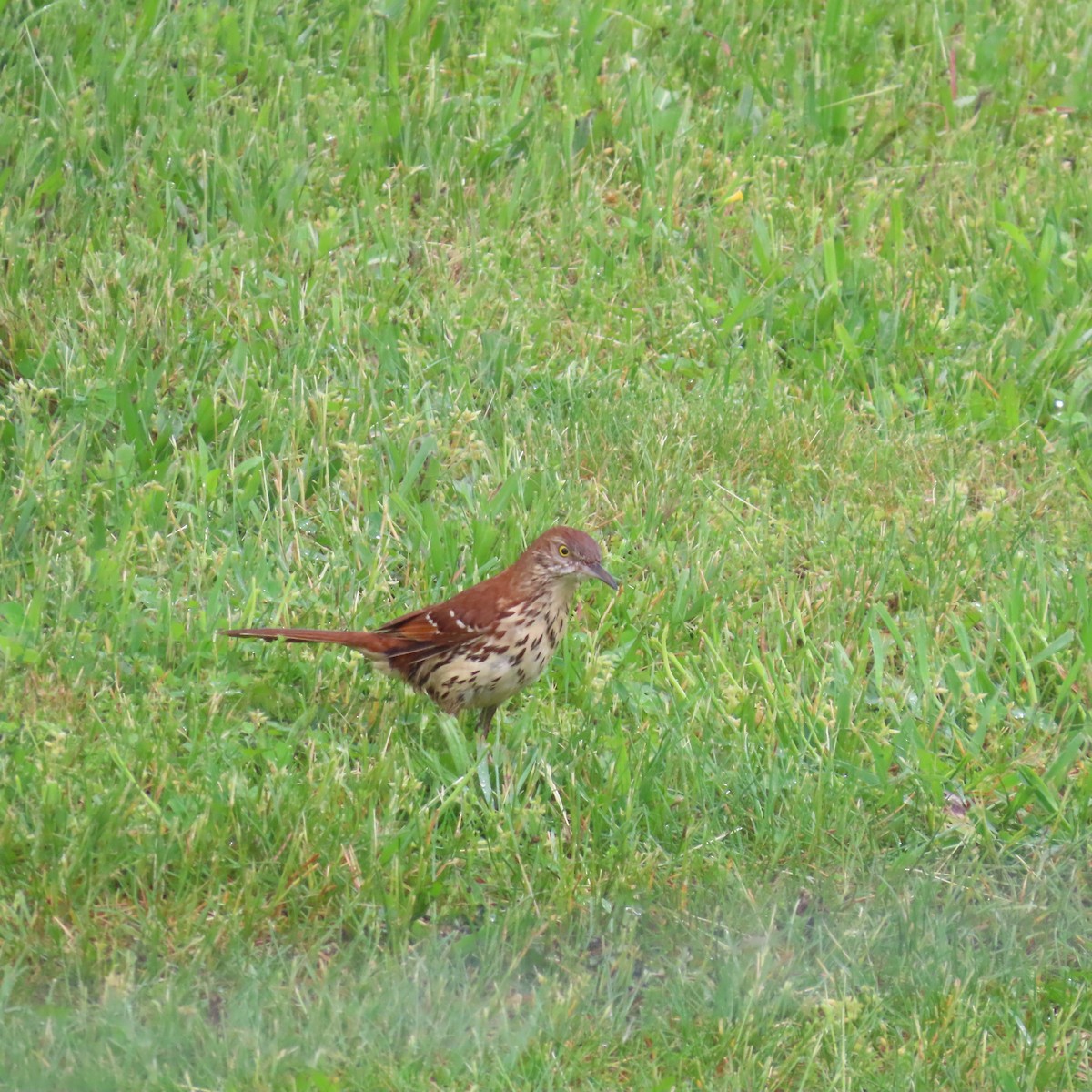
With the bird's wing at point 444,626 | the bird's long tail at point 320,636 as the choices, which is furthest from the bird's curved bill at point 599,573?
the bird's long tail at point 320,636

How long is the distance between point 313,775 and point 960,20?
5.92 meters

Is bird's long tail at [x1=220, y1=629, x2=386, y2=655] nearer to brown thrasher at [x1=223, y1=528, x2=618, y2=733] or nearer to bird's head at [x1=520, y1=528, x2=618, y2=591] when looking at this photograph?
brown thrasher at [x1=223, y1=528, x2=618, y2=733]

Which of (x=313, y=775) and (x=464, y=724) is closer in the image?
(x=313, y=775)

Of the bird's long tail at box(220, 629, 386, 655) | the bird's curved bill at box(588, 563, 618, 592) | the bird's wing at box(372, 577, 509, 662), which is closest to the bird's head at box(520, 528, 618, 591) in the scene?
the bird's curved bill at box(588, 563, 618, 592)

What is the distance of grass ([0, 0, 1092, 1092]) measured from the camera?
149 inches

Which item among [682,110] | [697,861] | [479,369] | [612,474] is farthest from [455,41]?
[697,861]

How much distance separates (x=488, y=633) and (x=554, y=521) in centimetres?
100

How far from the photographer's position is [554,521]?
5.54 meters

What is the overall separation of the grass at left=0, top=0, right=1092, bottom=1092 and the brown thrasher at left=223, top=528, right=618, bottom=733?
140 mm

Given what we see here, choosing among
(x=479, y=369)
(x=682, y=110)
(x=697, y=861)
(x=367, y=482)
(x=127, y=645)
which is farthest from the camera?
(x=682, y=110)

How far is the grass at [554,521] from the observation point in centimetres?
379

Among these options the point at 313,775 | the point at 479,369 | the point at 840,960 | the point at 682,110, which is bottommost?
the point at 840,960

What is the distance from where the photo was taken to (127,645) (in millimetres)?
4703

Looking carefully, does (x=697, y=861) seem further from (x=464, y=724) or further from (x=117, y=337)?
(x=117, y=337)
